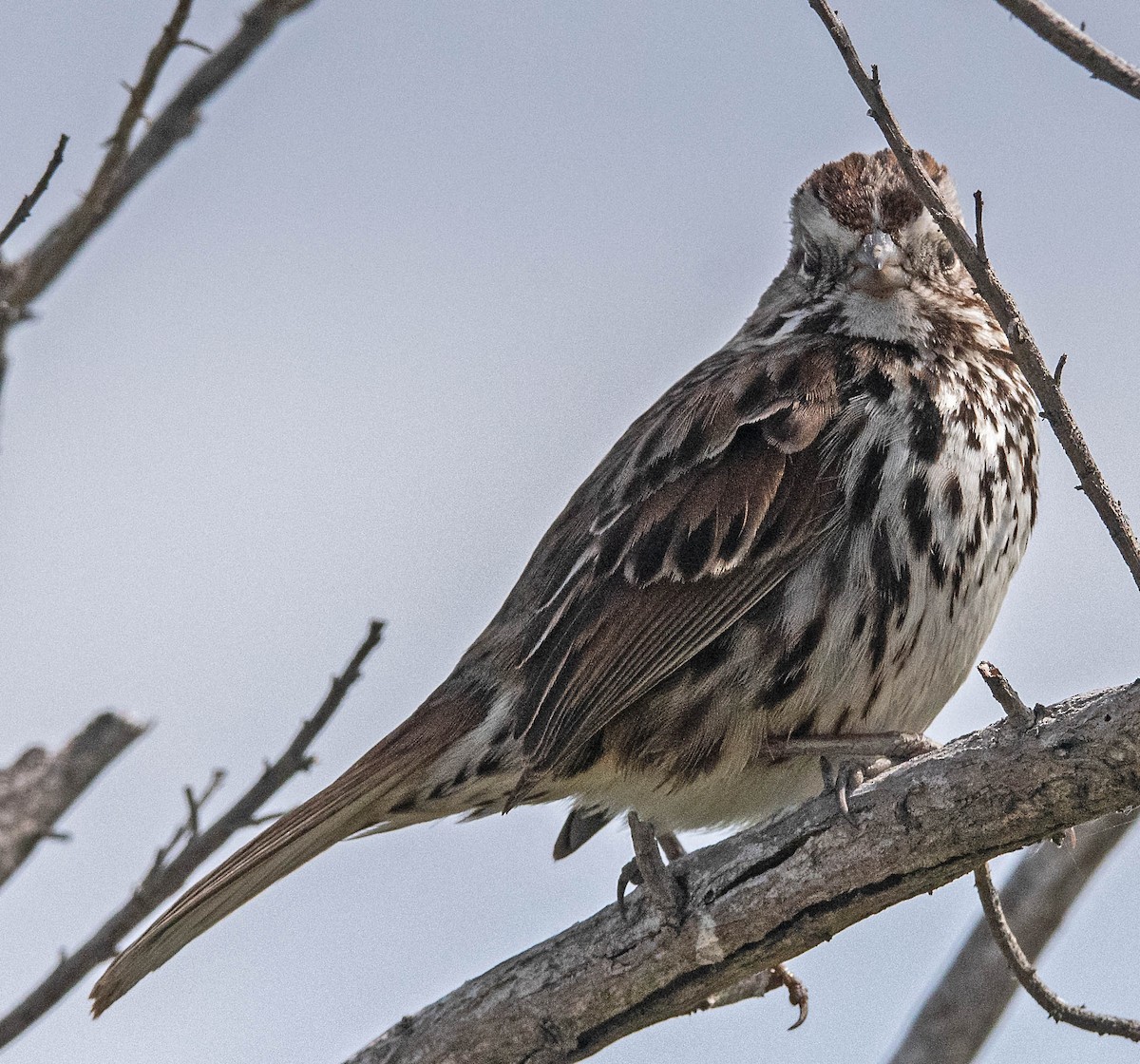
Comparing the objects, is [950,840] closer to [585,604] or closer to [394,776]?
[585,604]

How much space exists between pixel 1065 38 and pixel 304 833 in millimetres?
2933

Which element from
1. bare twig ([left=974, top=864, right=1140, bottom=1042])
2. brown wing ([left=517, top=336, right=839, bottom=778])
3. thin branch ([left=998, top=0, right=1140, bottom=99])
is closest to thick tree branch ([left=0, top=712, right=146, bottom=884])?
brown wing ([left=517, top=336, right=839, bottom=778])

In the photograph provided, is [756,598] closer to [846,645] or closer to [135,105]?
[846,645]

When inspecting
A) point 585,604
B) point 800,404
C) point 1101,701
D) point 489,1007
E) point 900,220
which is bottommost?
point 489,1007

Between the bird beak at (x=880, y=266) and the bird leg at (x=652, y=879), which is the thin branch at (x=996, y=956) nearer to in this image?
the bird leg at (x=652, y=879)

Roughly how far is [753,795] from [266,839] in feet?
4.69

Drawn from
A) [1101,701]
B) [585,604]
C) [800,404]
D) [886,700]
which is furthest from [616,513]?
[1101,701]

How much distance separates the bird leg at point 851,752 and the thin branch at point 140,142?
238 centimetres

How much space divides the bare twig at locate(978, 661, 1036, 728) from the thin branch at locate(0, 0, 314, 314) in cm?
258

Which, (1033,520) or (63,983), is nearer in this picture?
(63,983)

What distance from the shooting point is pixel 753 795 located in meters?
4.75

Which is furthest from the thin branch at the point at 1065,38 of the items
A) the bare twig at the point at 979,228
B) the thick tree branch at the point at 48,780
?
the thick tree branch at the point at 48,780

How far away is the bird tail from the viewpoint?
454 centimetres

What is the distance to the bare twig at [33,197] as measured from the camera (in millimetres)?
3964
